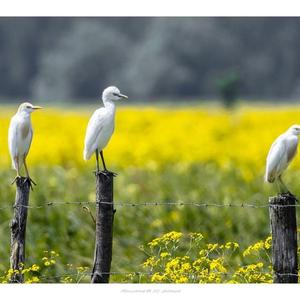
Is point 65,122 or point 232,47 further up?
point 232,47

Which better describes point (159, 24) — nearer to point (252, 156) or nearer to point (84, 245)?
point (252, 156)

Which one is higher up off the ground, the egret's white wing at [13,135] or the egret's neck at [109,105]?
the egret's neck at [109,105]

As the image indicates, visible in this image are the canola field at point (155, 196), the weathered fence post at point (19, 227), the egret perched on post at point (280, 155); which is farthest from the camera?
the canola field at point (155, 196)

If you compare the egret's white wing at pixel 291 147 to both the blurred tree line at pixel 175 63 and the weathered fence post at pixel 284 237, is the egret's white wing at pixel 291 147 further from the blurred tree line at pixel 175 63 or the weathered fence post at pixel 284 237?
the blurred tree line at pixel 175 63

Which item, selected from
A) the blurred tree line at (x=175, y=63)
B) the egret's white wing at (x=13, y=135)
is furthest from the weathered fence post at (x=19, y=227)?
the blurred tree line at (x=175, y=63)

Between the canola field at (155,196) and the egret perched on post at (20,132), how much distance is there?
719 millimetres

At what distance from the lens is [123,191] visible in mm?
12195

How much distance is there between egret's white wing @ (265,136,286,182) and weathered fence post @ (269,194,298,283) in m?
0.15

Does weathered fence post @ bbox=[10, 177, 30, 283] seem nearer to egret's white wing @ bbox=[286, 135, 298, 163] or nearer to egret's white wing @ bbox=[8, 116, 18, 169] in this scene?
egret's white wing @ bbox=[8, 116, 18, 169]

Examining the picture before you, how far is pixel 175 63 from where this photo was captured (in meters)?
29.8

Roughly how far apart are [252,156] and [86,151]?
9.52 m

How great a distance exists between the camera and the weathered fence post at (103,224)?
19.4 feet

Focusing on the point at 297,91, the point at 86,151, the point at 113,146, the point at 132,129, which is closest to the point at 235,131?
the point at 132,129

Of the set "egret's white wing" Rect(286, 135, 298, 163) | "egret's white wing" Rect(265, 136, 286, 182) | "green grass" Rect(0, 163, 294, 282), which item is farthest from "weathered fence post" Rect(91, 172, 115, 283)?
"green grass" Rect(0, 163, 294, 282)
